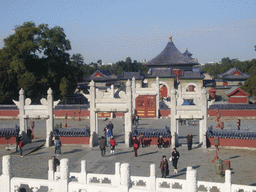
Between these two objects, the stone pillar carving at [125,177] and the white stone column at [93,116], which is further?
the white stone column at [93,116]

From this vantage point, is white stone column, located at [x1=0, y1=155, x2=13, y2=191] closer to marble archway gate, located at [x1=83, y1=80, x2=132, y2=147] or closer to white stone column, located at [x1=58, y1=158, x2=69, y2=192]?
white stone column, located at [x1=58, y1=158, x2=69, y2=192]

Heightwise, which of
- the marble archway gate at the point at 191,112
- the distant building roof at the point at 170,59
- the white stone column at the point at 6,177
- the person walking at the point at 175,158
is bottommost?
the person walking at the point at 175,158

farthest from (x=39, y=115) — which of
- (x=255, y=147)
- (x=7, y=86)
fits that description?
(x=7, y=86)

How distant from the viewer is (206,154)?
20656 millimetres

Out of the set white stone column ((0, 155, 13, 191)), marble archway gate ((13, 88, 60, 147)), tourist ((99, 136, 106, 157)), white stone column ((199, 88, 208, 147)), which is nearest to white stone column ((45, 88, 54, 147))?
marble archway gate ((13, 88, 60, 147))

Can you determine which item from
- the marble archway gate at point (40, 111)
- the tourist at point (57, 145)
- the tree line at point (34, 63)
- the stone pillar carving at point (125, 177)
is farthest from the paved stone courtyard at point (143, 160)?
the tree line at point (34, 63)

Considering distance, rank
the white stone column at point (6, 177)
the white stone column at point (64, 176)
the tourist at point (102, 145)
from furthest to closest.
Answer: the tourist at point (102, 145) < the white stone column at point (6, 177) < the white stone column at point (64, 176)

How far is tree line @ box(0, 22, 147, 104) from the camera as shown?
40.4m

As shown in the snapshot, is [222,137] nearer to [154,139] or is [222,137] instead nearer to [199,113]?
[199,113]

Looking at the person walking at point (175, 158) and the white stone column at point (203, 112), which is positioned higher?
the white stone column at point (203, 112)

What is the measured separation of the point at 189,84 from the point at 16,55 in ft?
82.6

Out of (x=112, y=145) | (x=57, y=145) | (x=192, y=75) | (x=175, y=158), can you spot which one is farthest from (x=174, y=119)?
(x=192, y=75)

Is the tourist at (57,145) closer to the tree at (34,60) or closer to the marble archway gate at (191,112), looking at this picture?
the marble archway gate at (191,112)

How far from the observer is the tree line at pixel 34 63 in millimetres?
40438
